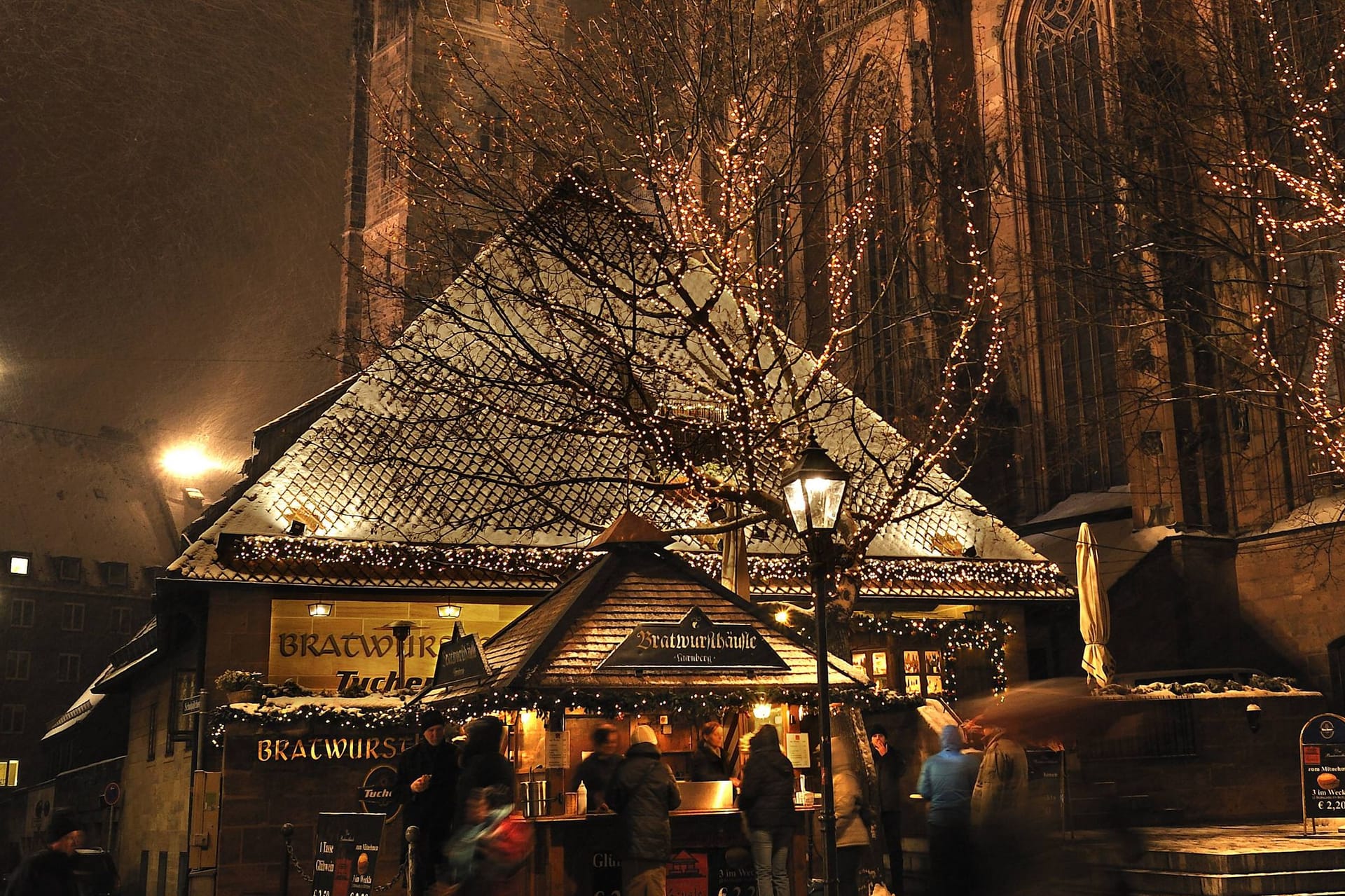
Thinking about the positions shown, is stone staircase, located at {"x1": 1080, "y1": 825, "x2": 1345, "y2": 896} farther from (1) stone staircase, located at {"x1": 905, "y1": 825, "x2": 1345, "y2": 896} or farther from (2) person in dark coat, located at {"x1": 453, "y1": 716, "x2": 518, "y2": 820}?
(2) person in dark coat, located at {"x1": 453, "y1": 716, "x2": 518, "y2": 820}

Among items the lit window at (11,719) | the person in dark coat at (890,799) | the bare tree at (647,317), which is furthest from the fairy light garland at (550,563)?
the lit window at (11,719)

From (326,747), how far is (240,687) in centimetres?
129

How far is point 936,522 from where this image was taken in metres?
21.9

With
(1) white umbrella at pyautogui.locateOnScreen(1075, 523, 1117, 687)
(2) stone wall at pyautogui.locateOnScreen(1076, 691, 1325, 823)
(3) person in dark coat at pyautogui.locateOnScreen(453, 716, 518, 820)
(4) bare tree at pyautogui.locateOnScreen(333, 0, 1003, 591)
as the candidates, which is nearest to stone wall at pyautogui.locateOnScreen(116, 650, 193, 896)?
(4) bare tree at pyautogui.locateOnScreen(333, 0, 1003, 591)

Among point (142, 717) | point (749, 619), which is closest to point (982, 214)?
point (142, 717)

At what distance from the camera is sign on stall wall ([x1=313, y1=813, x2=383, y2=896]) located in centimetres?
1235

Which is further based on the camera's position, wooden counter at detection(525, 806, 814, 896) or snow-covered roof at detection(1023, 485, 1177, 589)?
snow-covered roof at detection(1023, 485, 1177, 589)

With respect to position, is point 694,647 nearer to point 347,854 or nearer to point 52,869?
point 347,854

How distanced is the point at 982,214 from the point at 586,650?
26.2 metres

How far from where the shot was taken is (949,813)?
998cm

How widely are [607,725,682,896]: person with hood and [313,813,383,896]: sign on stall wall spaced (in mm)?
2882

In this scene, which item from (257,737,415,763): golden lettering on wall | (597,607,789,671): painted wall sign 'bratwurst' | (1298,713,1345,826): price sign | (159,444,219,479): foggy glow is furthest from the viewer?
(159,444,219,479): foggy glow

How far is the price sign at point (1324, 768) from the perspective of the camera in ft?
49.3

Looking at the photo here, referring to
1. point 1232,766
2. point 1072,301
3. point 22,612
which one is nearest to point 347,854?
point 1232,766
